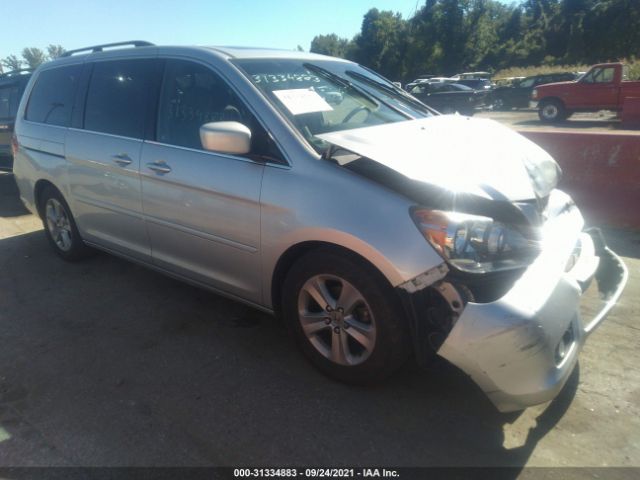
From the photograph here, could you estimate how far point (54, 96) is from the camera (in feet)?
14.2

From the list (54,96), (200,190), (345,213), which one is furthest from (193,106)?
(54,96)

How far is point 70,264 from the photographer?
4.59 m

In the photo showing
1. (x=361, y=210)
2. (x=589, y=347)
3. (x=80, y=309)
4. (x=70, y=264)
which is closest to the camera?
(x=361, y=210)

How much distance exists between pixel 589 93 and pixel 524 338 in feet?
57.0

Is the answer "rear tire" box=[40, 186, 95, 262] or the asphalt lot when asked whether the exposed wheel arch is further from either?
the asphalt lot

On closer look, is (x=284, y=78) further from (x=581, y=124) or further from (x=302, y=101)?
(x=581, y=124)

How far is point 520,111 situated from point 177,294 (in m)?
23.8

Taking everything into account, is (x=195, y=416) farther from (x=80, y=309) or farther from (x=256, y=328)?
(x=80, y=309)

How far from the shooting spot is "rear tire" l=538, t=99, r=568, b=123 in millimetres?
17098

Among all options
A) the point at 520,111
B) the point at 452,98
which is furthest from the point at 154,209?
the point at 520,111

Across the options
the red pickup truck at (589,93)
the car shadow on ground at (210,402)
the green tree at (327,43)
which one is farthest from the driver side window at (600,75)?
the green tree at (327,43)

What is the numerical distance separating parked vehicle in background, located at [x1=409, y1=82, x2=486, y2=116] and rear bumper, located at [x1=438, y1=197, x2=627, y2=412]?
748 inches

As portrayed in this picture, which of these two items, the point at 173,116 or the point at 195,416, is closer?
the point at 195,416

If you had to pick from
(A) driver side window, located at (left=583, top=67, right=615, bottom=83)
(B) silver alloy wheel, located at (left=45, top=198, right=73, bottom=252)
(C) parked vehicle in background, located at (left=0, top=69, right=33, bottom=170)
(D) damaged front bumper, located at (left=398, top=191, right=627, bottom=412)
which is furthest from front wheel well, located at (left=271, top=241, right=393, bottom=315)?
(A) driver side window, located at (left=583, top=67, right=615, bottom=83)
